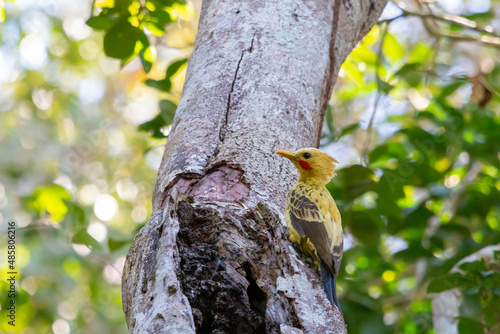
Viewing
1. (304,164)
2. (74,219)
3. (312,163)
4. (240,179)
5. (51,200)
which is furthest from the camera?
(51,200)

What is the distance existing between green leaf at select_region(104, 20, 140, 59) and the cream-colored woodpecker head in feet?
4.35

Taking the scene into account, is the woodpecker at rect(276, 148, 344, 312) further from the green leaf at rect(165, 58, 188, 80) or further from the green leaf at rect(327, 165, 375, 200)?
the green leaf at rect(165, 58, 188, 80)

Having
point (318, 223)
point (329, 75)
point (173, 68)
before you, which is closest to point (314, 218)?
point (318, 223)

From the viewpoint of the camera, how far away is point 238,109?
81.1 inches

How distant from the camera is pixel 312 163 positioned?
255cm

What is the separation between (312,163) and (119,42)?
1.43m

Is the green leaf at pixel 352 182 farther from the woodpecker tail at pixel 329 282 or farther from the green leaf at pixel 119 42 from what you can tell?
the green leaf at pixel 119 42

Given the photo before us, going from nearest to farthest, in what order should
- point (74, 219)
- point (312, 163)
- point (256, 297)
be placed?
→ point (256, 297)
point (312, 163)
point (74, 219)

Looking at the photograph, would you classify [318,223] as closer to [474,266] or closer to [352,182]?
[352,182]

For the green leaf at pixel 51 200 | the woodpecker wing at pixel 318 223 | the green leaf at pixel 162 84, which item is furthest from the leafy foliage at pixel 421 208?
the green leaf at pixel 51 200

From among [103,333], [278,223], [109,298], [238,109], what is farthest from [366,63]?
→ [103,333]

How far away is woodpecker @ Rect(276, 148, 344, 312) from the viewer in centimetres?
206

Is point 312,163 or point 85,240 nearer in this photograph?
point 312,163

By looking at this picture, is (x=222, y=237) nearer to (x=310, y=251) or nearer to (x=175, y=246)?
(x=175, y=246)
